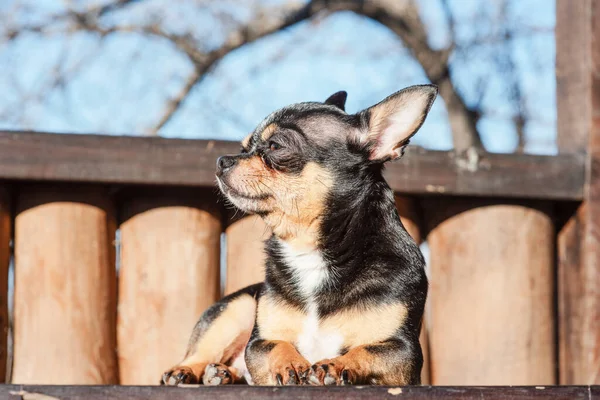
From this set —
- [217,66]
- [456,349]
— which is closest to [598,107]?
[456,349]

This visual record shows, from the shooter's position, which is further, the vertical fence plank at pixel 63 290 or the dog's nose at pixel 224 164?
the vertical fence plank at pixel 63 290

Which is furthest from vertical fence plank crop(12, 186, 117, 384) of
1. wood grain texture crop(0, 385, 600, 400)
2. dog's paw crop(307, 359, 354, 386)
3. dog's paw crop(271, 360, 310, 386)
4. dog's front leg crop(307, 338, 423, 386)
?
wood grain texture crop(0, 385, 600, 400)

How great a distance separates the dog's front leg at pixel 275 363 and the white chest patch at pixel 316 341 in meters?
0.12

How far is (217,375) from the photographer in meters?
3.62

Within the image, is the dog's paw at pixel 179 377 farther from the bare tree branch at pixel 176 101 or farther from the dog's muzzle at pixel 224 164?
the bare tree branch at pixel 176 101

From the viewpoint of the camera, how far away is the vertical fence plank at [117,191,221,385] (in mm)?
4465

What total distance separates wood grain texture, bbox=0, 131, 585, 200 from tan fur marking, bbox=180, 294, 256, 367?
80 cm

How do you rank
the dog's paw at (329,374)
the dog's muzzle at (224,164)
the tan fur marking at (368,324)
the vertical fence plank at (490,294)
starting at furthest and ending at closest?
the vertical fence plank at (490,294)
the dog's muzzle at (224,164)
the tan fur marking at (368,324)
the dog's paw at (329,374)

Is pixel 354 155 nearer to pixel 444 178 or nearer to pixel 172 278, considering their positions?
pixel 444 178

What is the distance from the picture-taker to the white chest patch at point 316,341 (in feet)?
10.9

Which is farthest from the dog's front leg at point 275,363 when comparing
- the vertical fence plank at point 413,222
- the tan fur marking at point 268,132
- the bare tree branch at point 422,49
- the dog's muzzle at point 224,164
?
the bare tree branch at point 422,49

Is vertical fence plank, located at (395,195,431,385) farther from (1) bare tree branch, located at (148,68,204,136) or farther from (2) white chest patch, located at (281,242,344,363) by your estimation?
(1) bare tree branch, located at (148,68,204,136)

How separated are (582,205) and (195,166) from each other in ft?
7.19

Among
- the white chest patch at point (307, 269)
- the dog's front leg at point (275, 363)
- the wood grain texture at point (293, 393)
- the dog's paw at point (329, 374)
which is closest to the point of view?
the wood grain texture at point (293, 393)
